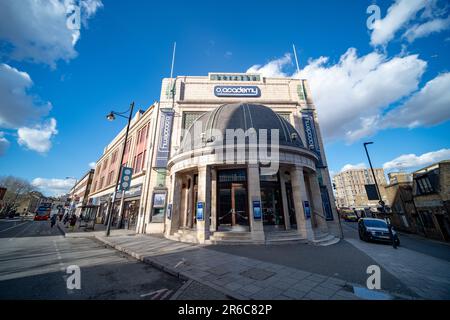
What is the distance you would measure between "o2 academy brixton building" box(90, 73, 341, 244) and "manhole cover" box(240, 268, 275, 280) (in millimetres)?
4382

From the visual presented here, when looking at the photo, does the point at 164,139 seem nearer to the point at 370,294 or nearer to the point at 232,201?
the point at 232,201

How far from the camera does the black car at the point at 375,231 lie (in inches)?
431

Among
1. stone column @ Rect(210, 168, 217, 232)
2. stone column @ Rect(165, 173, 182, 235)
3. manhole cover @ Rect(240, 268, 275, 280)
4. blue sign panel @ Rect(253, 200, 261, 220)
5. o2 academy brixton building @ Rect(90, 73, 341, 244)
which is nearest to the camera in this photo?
manhole cover @ Rect(240, 268, 275, 280)

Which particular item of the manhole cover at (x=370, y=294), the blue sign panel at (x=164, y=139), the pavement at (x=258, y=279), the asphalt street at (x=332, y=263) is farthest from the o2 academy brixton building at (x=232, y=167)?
the manhole cover at (x=370, y=294)

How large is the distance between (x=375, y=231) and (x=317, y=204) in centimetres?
378

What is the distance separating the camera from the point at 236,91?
21875 mm

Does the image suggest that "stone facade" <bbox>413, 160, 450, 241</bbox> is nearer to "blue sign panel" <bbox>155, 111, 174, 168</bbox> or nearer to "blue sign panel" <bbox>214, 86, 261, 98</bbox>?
"blue sign panel" <bbox>214, 86, 261, 98</bbox>

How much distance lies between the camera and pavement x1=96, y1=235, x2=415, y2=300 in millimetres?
3955

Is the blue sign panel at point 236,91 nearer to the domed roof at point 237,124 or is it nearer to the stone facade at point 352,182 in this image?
the domed roof at point 237,124

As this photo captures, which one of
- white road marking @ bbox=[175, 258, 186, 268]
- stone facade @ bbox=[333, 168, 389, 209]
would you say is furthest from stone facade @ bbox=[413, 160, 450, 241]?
stone facade @ bbox=[333, 168, 389, 209]

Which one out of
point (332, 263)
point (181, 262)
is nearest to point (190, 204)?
point (181, 262)
